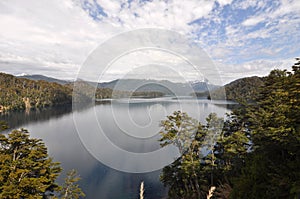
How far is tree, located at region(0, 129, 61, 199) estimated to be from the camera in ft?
31.9

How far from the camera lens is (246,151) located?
13.0m

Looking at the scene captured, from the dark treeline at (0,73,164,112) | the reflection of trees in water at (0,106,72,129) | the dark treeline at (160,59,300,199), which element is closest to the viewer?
the dark treeline at (160,59,300,199)

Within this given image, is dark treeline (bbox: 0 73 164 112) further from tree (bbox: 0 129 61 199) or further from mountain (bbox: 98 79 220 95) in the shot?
mountain (bbox: 98 79 220 95)

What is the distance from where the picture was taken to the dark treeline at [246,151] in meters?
7.02

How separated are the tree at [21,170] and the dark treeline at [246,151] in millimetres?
6983

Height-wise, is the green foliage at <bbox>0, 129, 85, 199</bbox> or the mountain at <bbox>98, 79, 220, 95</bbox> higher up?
the mountain at <bbox>98, 79, 220, 95</bbox>

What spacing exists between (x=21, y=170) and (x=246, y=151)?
42.0ft

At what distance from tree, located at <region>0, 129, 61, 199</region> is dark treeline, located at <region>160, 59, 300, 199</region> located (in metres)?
6.98

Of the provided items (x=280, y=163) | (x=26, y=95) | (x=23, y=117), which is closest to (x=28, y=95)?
(x=26, y=95)

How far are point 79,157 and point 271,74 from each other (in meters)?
24.4

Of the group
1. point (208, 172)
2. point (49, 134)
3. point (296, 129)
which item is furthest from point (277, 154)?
point (49, 134)

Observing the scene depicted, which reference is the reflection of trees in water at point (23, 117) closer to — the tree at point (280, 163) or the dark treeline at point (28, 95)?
the dark treeline at point (28, 95)

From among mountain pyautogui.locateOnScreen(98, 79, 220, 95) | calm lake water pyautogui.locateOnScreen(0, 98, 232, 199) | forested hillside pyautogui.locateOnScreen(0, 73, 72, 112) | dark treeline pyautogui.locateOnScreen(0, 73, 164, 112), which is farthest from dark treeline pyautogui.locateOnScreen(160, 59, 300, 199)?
forested hillside pyautogui.locateOnScreen(0, 73, 72, 112)

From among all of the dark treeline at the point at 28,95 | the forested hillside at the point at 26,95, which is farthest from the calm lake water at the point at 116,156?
the forested hillside at the point at 26,95
